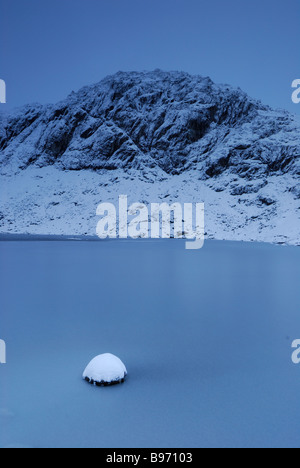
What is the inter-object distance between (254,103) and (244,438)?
13497 cm

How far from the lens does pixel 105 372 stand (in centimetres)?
664

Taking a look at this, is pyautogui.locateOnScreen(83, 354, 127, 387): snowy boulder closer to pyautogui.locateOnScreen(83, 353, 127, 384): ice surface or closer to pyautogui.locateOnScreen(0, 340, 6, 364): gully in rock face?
pyautogui.locateOnScreen(83, 353, 127, 384): ice surface

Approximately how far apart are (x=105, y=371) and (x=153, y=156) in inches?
4484

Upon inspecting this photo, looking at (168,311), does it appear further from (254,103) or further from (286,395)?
(254,103)

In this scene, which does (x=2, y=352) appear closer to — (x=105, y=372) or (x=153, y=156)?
(x=105, y=372)

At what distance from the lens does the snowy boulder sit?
6.61m

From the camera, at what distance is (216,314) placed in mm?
12078

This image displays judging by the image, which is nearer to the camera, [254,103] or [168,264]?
[168,264]

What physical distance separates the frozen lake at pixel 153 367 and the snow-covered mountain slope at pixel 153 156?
55.2 meters

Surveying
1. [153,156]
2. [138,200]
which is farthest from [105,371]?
[153,156]

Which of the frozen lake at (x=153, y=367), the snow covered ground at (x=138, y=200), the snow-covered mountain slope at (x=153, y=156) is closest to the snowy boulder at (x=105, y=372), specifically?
the frozen lake at (x=153, y=367)

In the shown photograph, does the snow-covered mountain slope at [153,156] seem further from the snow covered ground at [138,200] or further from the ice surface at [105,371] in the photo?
the ice surface at [105,371]
